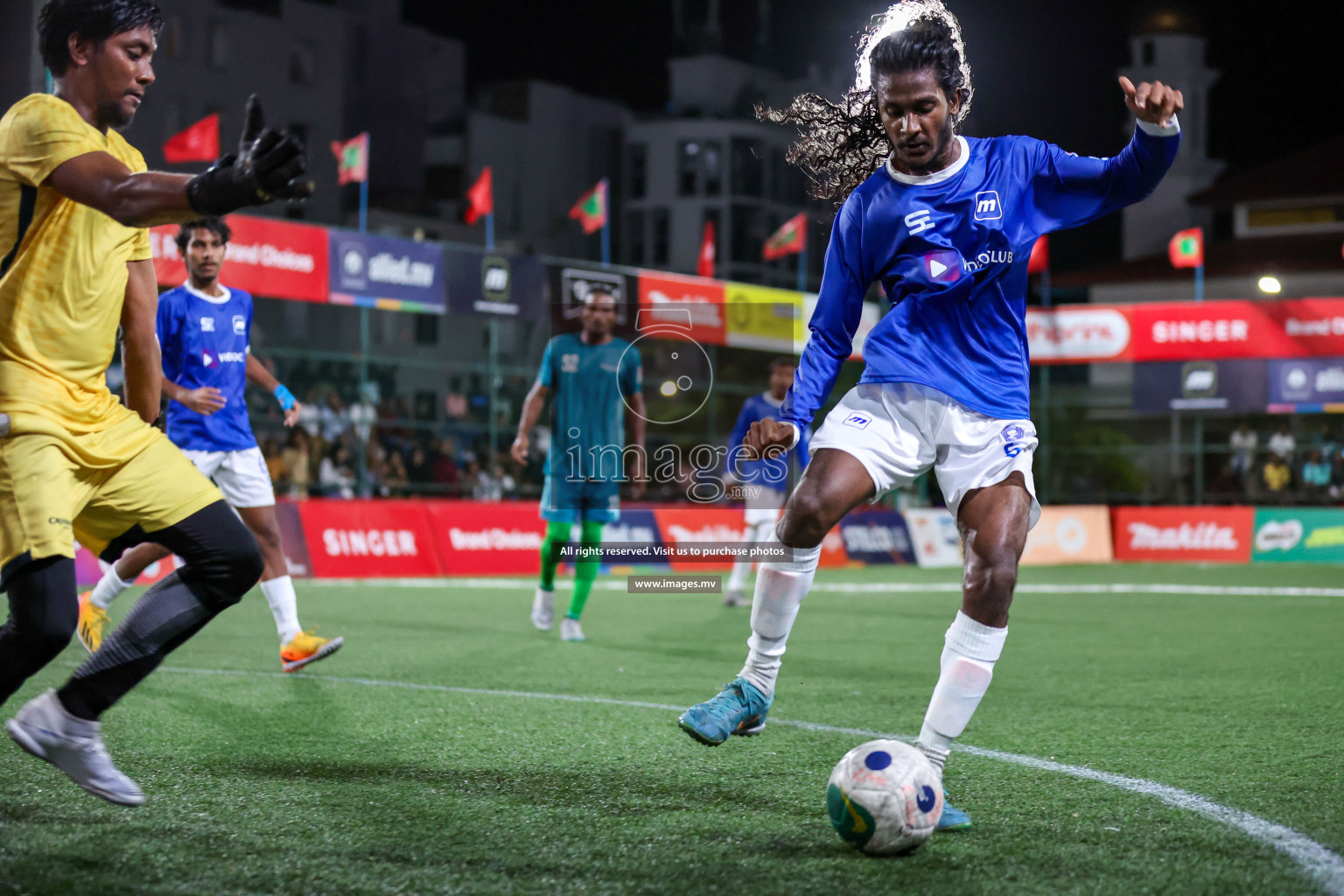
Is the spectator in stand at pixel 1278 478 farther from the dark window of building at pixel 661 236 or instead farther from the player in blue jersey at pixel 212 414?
the dark window of building at pixel 661 236

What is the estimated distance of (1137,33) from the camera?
56125 millimetres

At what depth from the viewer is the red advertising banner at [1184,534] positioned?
22.6 metres

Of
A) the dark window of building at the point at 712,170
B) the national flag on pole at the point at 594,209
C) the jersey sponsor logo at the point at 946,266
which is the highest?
the dark window of building at the point at 712,170

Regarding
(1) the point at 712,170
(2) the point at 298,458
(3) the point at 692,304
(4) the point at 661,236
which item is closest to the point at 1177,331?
(3) the point at 692,304

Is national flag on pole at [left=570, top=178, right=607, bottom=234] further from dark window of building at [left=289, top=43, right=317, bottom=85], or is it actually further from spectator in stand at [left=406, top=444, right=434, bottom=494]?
dark window of building at [left=289, top=43, right=317, bottom=85]

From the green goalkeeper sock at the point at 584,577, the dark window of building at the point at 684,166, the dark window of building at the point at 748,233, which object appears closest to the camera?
the green goalkeeper sock at the point at 584,577

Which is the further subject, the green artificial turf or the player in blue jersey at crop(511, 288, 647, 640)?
the player in blue jersey at crop(511, 288, 647, 640)

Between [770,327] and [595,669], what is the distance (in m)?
15.2

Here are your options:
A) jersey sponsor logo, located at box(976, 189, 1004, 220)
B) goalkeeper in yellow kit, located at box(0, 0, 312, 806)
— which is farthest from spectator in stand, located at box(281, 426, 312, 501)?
jersey sponsor logo, located at box(976, 189, 1004, 220)

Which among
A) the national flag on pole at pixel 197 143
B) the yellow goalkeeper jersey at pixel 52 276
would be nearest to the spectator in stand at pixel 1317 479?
the national flag on pole at pixel 197 143

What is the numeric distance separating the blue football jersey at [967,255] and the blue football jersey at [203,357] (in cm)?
432

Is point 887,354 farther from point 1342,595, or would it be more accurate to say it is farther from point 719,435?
point 719,435

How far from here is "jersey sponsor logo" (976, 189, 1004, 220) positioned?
408 centimetres

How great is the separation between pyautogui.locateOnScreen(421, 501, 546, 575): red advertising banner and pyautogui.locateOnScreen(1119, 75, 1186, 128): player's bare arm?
13362 mm
